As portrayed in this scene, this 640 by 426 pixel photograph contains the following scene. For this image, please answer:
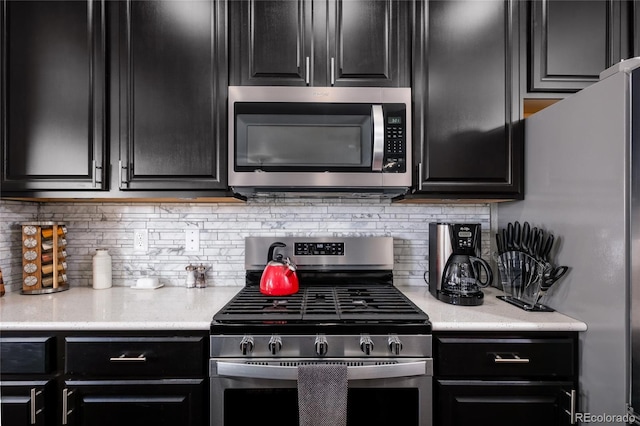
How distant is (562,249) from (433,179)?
57 centimetres

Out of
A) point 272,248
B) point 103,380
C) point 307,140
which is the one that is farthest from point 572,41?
point 103,380

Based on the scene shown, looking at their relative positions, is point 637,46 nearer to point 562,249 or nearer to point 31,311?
point 562,249

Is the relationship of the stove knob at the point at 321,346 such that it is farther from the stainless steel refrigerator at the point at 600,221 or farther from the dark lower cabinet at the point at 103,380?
the stainless steel refrigerator at the point at 600,221

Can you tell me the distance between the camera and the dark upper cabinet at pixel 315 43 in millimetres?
1579

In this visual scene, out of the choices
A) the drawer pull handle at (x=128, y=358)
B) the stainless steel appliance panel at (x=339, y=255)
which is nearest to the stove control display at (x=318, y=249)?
the stainless steel appliance panel at (x=339, y=255)

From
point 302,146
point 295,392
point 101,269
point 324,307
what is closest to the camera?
point 295,392

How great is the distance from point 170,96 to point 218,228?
28.0 inches

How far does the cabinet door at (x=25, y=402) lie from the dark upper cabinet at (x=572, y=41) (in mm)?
2353

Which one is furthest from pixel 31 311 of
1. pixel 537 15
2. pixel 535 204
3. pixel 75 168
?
pixel 537 15

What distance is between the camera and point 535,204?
154cm

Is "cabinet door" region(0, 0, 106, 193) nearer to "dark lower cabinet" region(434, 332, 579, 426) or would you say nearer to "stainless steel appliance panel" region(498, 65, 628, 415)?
"dark lower cabinet" region(434, 332, 579, 426)

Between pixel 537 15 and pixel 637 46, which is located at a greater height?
pixel 537 15

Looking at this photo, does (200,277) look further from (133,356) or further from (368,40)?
(368,40)

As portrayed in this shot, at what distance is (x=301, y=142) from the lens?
1.54m
